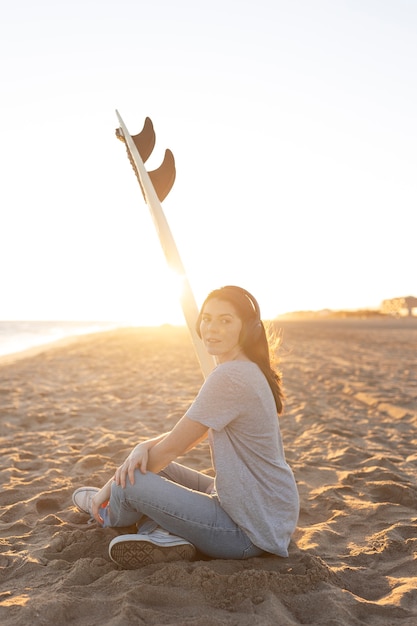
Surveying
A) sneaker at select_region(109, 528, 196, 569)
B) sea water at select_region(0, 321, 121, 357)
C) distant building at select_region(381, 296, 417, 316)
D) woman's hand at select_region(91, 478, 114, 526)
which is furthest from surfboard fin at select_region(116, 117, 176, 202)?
distant building at select_region(381, 296, 417, 316)

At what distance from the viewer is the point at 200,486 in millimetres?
3189

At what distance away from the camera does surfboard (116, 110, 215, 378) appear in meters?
3.33

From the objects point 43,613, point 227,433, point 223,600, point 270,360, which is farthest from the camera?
point 270,360

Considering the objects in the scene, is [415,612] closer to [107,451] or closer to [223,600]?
[223,600]

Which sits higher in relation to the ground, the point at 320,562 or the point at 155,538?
the point at 155,538

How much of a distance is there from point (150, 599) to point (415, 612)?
1.17 metres

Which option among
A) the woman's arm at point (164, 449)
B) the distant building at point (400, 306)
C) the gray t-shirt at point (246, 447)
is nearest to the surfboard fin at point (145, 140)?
the gray t-shirt at point (246, 447)

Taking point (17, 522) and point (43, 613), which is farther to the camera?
point (17, 522)

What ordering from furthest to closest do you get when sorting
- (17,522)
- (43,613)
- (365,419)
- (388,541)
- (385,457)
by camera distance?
(365,419)
(385,457)
(17,522)
(388,541)
(43,613)

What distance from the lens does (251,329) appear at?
2.67m

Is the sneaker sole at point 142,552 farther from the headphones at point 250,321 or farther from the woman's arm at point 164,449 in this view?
the headphones at point 250,321

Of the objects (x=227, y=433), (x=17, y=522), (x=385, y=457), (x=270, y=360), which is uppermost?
(x=270, y=360)

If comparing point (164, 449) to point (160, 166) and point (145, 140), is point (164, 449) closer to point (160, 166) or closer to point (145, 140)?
point (160, 166)

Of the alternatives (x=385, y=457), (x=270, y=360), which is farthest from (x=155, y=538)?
(x=385, y=457)
